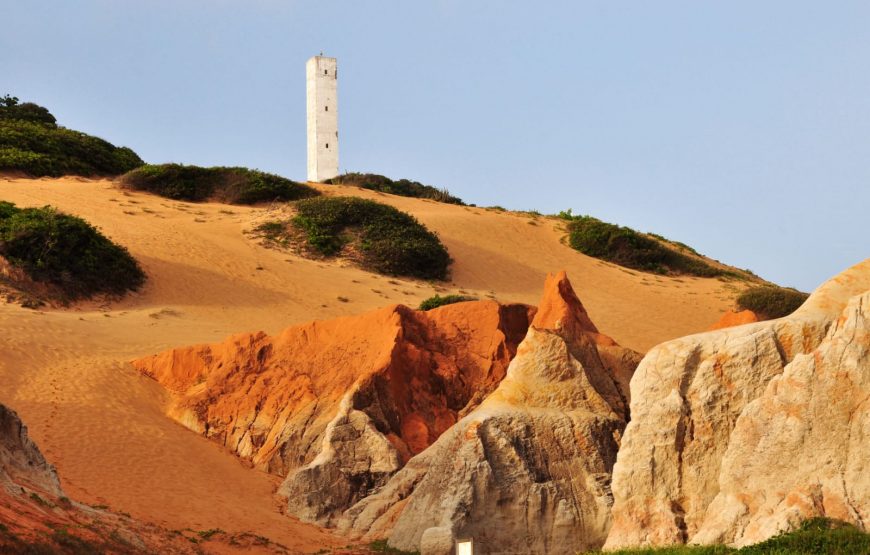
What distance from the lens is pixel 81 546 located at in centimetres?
1426

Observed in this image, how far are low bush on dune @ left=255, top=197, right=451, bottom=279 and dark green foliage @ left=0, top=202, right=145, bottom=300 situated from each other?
8.42 meters

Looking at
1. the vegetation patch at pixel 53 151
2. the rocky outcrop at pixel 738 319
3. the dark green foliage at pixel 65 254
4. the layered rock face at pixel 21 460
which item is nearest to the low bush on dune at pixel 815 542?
the layered rock face at pixel 21 460

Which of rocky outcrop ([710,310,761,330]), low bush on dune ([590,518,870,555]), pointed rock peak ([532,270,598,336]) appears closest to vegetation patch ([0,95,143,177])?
pointed rock peak ([532,270,598,336])

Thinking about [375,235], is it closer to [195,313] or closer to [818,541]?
[195,313]

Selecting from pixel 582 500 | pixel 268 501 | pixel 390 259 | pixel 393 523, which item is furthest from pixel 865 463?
pixel 390 259

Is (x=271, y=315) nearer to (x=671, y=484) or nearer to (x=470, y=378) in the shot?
(x=470, y=378)

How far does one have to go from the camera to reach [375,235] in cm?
4697

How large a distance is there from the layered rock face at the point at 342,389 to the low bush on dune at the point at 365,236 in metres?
18.2

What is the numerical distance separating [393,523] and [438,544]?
85.7 inches

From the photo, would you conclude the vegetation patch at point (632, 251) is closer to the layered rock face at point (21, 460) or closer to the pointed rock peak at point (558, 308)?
the pointed rock peak at point (558, 308)

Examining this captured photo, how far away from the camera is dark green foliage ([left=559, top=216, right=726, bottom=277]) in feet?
173

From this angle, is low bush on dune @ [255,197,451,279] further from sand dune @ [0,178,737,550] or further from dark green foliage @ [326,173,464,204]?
dark green foliage @ [326,173,464,204]

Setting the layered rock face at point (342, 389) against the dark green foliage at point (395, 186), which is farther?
the dark green foliage at point (395, 186)

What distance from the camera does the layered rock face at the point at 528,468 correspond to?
17.2 meters
